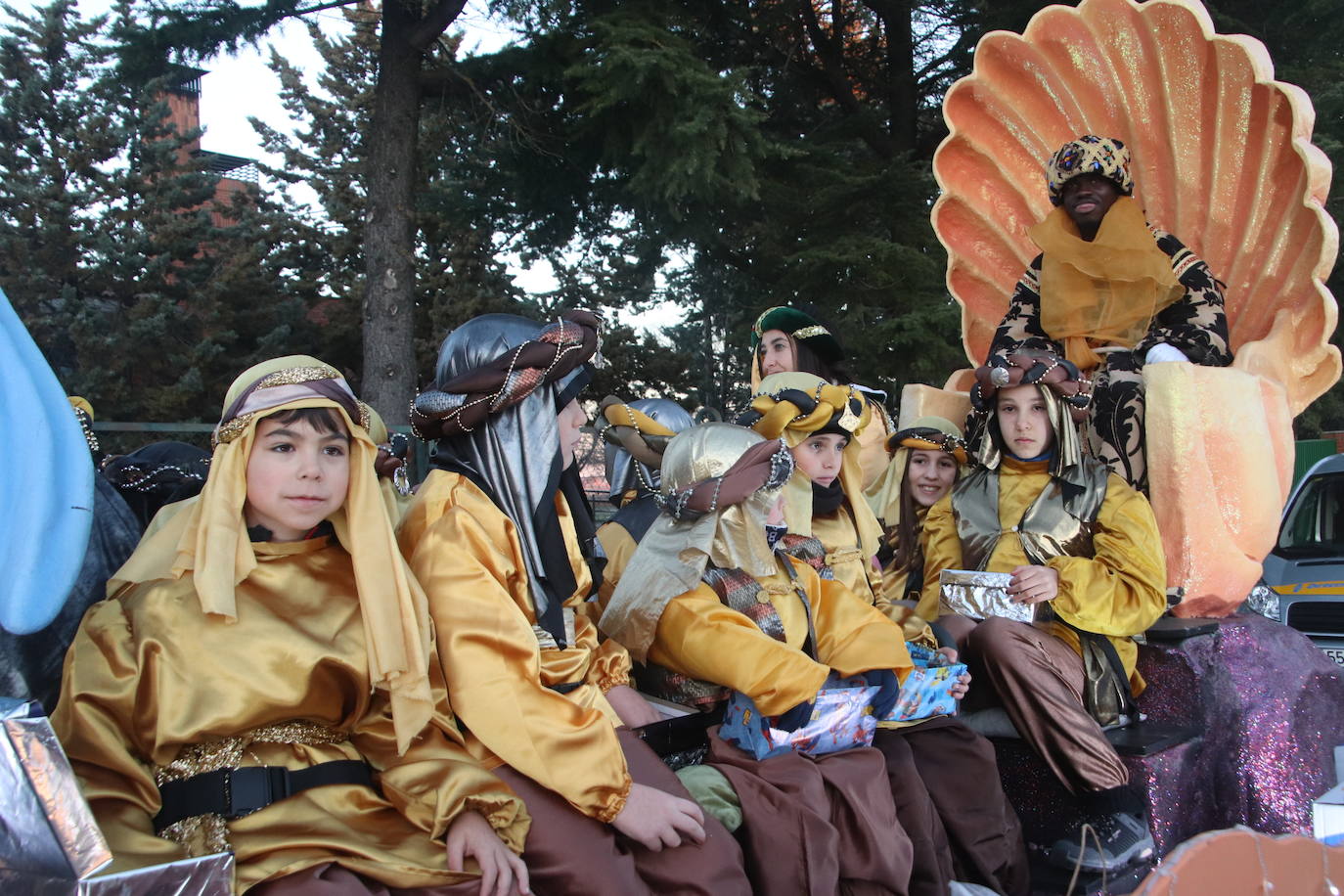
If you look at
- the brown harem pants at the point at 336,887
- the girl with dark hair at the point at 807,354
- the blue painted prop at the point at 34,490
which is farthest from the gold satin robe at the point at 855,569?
the blue painted prop at the point at 34,490

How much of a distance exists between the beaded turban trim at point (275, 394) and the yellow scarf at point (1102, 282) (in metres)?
3.37

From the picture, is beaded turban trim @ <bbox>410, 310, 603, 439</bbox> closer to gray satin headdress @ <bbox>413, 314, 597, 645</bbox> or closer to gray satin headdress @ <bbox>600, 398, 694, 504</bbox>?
gray satin headdress @ <bbox>413, 314, 597, 645</bbox>

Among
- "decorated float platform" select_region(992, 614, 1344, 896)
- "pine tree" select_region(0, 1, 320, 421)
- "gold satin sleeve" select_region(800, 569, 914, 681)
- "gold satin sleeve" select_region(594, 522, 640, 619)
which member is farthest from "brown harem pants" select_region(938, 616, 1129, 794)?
"pine tree" select_region(0, 1, 320, 421)

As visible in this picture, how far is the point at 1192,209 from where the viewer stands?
15.6 feet

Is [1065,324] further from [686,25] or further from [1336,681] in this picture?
[686,25]

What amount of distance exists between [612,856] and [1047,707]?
1.68m

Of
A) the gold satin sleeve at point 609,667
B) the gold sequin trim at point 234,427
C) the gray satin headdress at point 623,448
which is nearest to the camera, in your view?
the gold sequin trim at point 234,427

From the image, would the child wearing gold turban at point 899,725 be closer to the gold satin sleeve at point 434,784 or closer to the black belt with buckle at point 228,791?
the gold satin sleeve at point 434,784

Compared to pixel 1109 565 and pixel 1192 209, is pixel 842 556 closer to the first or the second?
pixel 1109 565

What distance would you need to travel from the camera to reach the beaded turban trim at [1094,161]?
4.24 meters

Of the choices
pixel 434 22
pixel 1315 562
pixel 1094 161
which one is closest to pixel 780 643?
pixel 1094 161

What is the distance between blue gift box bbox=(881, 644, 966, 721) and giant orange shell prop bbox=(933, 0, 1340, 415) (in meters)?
2.13

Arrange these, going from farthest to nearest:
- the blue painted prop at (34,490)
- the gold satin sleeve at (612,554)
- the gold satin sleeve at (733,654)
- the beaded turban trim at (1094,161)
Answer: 1. the beaded turban trim at (1094,161)
2. the gold satin sleeve at (612,554)
3. the gold satin sleeve at (733,654)
4. the blue painted prop at (34,490)

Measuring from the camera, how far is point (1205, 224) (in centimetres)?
471
